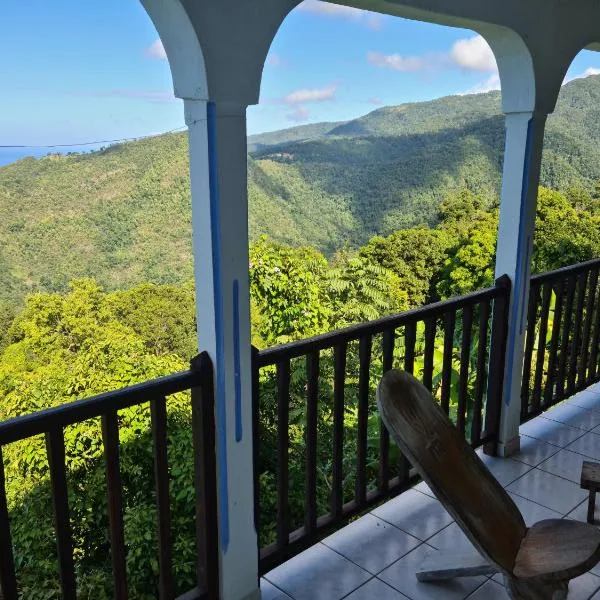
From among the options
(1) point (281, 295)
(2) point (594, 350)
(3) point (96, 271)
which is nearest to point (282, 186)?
(3) point (96, 271)

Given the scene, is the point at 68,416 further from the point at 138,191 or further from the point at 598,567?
the point at 138,191

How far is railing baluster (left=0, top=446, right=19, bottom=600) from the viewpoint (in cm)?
144

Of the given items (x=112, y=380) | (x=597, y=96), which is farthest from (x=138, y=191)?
(x=597, y=96)

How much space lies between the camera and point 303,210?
19859 millimetres

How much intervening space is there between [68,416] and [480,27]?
2.19 metres

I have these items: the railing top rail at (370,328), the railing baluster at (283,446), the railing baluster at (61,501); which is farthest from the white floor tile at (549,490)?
the railing baluster at (61,501)

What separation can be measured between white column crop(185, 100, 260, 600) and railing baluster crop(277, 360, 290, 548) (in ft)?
0.58

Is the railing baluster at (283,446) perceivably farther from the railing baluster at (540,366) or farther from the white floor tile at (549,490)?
the railing baluster at (540,366)

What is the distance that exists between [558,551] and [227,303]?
1237 millimetres

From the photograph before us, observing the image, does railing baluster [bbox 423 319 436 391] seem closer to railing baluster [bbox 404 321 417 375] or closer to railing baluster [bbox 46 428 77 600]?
railing baluster [bbox 404 321 417 375]

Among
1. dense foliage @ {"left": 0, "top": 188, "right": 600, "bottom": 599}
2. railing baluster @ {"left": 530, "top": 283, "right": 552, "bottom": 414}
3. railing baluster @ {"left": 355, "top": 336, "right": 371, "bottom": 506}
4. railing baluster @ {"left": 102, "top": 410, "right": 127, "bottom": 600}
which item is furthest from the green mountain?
railing baluster @ {"left": 102, "top": 410, "right": 127, "bottom": 600}

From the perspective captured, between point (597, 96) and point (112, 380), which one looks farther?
point (597, 96)

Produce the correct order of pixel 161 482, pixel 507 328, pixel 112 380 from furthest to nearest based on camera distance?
pixel 112 380
pixel 507 328
pixel 161 482

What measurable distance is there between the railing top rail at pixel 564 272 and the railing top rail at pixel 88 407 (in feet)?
6.60
